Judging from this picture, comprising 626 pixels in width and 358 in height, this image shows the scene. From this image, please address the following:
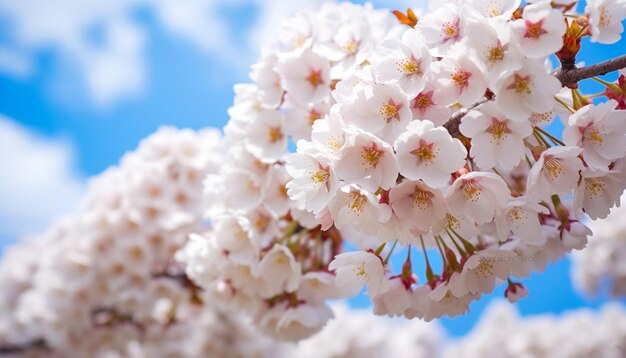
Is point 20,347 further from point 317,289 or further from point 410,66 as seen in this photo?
point 410,66

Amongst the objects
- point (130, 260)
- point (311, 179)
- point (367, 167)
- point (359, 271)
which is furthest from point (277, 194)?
point (130, 260)

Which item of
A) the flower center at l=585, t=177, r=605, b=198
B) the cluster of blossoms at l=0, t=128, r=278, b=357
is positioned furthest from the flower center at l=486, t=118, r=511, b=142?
the cluster of blossoms at l=0, t=128, r=278, b=357

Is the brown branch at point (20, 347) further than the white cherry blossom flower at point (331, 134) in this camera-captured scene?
Yes

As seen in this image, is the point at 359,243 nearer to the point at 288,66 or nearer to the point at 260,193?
the point at 260,193

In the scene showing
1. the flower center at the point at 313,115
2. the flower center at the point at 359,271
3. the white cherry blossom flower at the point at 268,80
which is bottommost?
the flower center at the point at 359,271

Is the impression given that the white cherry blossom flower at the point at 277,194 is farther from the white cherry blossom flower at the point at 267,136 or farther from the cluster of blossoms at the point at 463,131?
the cluster of blossoms at the point at 463,131

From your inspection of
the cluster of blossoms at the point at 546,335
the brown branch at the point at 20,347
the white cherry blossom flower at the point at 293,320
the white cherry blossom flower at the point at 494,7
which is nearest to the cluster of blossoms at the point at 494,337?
the cluster of blossoms at the point at 546,335
